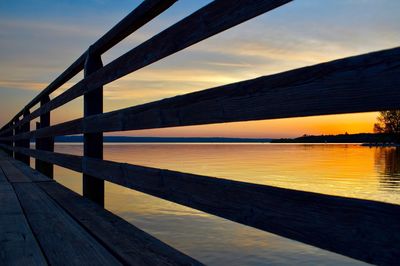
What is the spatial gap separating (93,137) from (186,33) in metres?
2.05

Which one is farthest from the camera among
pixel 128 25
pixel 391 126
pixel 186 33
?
pixel 391 126

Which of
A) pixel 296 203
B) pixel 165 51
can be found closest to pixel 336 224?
pixel 296 203

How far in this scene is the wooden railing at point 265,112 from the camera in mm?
1268

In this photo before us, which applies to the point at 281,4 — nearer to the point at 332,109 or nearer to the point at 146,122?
the point at 332,109

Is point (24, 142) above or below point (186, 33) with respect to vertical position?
below

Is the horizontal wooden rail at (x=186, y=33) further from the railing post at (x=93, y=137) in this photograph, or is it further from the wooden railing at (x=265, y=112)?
the railing post at (x=93, y=137)

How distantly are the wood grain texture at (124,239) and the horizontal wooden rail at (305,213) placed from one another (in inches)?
11.0

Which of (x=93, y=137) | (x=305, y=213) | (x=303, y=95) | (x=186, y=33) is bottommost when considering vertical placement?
(x=305, y=213)

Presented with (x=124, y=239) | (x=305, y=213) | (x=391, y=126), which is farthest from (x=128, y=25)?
(x=391, y=126)

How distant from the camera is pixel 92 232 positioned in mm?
2699

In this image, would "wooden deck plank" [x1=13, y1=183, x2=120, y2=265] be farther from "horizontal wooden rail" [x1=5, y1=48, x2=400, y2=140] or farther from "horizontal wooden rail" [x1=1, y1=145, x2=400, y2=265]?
"horizontal wooden rail" [x1=5, y1=48, x2=400, y2=140]

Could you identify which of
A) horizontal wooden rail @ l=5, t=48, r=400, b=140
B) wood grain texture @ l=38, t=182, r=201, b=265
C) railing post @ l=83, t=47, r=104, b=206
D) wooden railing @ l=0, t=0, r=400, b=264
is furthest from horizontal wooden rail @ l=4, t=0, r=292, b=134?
wood grain texture @ l=38, t=182, r=201, b=265

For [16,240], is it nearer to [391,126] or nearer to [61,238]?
[61,238]

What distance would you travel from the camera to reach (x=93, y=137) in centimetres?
409
